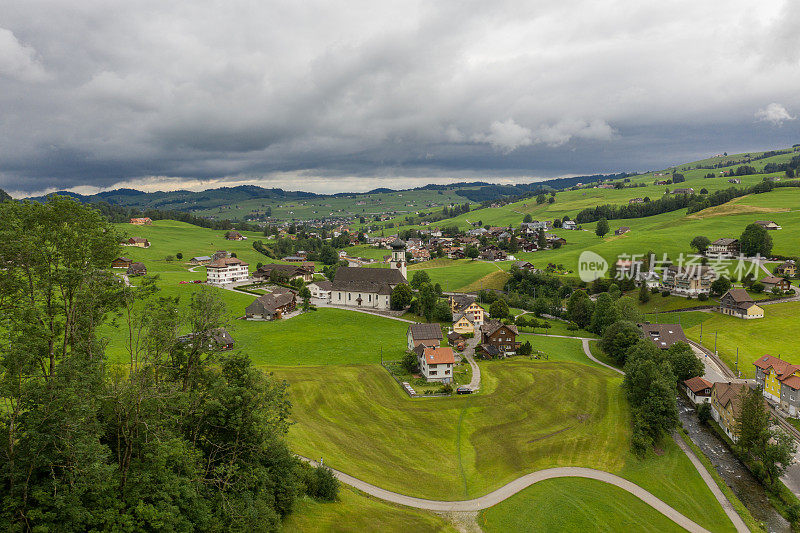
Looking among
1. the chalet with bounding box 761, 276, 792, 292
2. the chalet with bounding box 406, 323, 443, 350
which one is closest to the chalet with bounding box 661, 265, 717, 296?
the chalet with bounding box 761, 276, 792, 292

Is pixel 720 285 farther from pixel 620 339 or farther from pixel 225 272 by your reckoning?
pixel 225 272

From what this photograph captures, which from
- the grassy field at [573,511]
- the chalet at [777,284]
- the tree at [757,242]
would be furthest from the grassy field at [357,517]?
the tree at [757,242]

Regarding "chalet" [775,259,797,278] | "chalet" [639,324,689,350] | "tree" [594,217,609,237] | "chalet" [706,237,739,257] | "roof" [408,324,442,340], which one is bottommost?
"chalet" [639,324,689,350]

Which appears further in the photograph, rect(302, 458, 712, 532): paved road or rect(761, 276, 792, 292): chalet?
rect(761, 276, 792, 292): chalet

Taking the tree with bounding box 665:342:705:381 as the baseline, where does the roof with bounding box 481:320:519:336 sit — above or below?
above

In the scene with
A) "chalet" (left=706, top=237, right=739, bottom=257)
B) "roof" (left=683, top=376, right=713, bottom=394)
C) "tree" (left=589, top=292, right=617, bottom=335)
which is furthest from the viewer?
"chalet" (left=706, top=237, right=739, bottom=257)

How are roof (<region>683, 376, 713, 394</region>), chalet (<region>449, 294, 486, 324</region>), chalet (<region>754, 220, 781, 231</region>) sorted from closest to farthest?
roof (<region>683, 376, 713, 394</region>) → chalet (<region>449, 294, 486, 324</region>) → chalet (<region>754, 220, 781, 231</region>)

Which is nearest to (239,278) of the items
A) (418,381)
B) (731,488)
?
(418,381)

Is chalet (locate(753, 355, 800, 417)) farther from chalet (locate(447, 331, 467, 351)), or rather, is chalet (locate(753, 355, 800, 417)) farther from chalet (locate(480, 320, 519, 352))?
chalet (locate(447, 331, 467, 351))
